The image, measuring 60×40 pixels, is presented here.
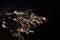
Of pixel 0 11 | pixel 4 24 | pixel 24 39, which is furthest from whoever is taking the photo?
pixel 0 11

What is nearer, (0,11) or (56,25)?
(56,25)

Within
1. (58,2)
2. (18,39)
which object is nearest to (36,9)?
(58,2)

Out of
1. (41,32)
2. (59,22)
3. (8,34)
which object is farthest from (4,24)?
(59,22)

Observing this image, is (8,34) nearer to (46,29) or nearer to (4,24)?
(4,24)

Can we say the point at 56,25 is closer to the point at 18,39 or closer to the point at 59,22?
the point at 59,22

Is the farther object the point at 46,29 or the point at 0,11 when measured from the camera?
the point at 0,11

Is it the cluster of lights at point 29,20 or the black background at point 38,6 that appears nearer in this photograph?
the cluster of lights at point 29,20

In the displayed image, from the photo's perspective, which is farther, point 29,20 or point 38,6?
point 38,6

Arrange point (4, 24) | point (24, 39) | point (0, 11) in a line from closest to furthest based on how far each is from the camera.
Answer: point (24, 39), point (4, 24), point (0, 11)

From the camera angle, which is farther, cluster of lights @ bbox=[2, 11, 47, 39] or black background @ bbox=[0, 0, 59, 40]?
black background @ bbox=[0, 0, 59, 40]
